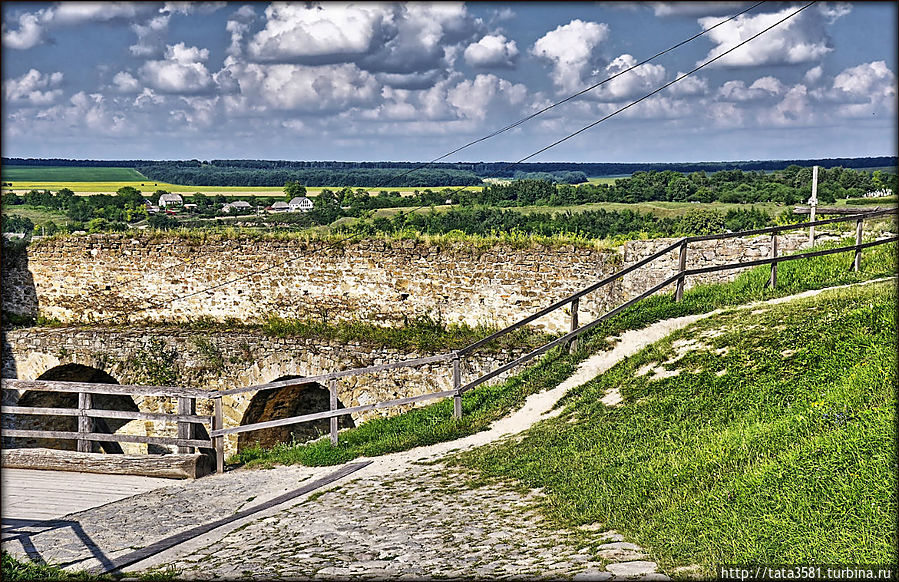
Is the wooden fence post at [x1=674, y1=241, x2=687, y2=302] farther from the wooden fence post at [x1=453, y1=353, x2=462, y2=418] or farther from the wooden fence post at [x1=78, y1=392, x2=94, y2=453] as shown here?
the wooden fence post at [x1=78, y1=392, x2=94, y2=453]

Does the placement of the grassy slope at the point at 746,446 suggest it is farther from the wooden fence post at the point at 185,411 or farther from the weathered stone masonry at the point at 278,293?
the weathered stone masonry at the point at 278,293

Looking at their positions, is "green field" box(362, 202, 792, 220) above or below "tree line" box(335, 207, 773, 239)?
above

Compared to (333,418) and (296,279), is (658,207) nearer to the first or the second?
(296,279)

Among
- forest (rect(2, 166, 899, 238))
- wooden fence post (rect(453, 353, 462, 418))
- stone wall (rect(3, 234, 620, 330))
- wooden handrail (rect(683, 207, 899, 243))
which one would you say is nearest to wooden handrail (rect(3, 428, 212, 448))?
wooden fence post (rect(453, 353, 462, 418))

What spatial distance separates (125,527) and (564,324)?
8474 mm

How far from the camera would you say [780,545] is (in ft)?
17.9

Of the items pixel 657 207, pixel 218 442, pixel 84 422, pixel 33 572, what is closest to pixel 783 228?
pixel 218 442

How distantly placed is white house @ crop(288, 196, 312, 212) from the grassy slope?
49.1 ft

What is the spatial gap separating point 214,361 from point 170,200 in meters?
11.3

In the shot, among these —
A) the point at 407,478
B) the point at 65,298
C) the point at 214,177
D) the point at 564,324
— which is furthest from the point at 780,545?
the point at 214,177

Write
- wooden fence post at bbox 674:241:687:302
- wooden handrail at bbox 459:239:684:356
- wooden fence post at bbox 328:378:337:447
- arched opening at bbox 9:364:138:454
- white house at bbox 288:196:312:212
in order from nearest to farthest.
Result: wooden fence post at bbox 328:378:337:447, wooden handrail at bbox 459:239:684:356, wooden fence post at bbox 674:241:687:302, arched opening at bbox 9:364:138:454, white house at bbox 288:196:312:212

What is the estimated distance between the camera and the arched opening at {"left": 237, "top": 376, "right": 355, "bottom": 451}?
1524 cm

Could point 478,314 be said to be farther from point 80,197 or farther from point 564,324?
point 80,197

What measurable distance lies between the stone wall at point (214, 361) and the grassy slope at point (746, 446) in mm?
4225
